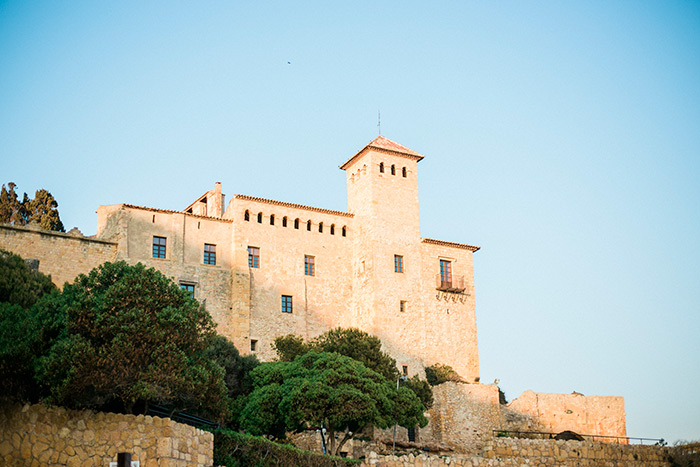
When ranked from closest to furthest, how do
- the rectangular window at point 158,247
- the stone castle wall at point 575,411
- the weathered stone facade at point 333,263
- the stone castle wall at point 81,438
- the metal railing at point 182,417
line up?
the stone castle wall at point 81,438 < the metal railing at point 182,417 < the rectangular window at point 158,247 < the weathered stone facade at point 333,263 < the stone castle wall at point 575,411

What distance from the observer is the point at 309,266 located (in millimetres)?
43031

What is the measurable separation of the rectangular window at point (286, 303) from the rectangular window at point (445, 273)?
29.4 ft

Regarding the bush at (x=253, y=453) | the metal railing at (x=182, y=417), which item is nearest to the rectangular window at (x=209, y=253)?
the bush at (x=253, y=453)

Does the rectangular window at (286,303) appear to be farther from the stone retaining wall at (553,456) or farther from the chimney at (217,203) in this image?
the stone retaining wall at (553,456)

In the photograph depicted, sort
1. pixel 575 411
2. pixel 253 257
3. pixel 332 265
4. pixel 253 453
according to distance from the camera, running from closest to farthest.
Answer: pixel 253 453, pixel 253 257, pixel 575 411, pixel 332 265

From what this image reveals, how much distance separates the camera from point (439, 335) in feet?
144

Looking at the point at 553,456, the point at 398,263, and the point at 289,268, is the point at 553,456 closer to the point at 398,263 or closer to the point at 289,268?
the point at 398,263

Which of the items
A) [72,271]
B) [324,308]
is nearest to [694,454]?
[324,308]

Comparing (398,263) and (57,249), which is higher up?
(398,263)

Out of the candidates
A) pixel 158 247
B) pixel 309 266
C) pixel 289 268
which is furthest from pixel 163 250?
pixel 309 266

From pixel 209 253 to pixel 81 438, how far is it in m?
25.5

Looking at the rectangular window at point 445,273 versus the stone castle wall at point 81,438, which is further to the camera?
the rectangular window at point 445,273

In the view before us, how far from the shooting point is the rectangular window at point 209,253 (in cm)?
4047

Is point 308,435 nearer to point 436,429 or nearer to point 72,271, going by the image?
point 436,429
